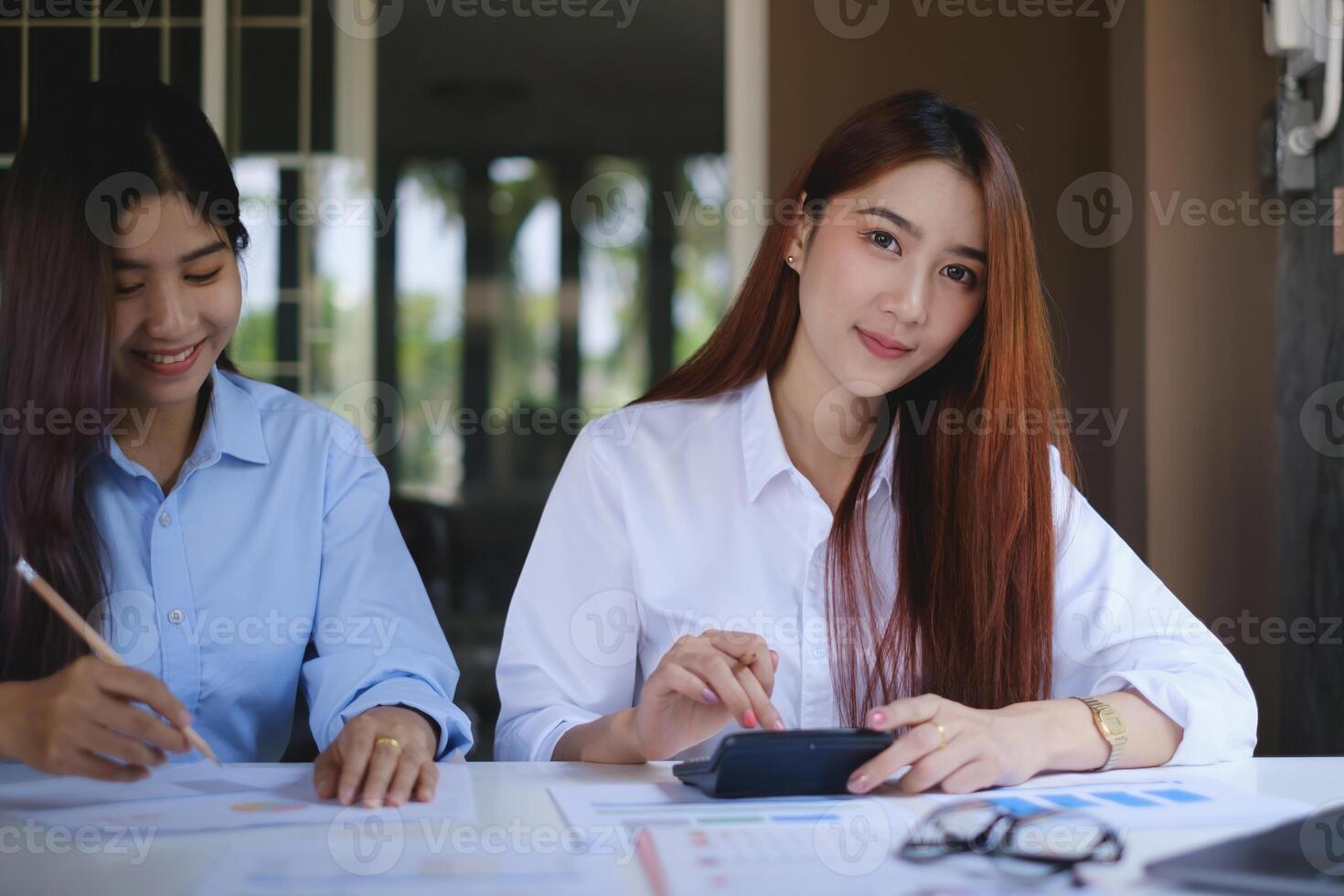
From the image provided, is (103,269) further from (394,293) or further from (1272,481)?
(394,293)

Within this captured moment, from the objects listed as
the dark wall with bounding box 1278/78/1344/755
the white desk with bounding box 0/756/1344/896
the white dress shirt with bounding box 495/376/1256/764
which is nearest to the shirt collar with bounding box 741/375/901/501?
the white dress shirt with bounding box 495/376/1256/764

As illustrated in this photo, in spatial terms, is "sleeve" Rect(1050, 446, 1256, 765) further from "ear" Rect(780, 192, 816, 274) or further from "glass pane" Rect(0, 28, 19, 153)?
"glass pane" Rect(0, 28, 19, 153)

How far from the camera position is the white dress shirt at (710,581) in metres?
1.70

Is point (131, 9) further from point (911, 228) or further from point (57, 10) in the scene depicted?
point (911, 228)

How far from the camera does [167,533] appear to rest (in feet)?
5.39

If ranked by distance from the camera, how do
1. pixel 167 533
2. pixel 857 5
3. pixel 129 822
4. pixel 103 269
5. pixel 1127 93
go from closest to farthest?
pixel 129 822, pixel 103 269, pixel 167 533, pixel 1127 93, pixel 857 5

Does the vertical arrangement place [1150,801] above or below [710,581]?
below

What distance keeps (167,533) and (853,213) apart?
101 centimetres

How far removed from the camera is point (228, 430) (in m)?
1.72

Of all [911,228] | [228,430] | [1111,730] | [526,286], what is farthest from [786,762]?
[526,286]

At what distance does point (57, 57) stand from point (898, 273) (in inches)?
122

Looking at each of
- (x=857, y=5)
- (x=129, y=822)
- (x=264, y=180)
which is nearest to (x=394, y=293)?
(x=264, y=180)

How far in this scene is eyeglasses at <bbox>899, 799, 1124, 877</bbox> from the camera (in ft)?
3.36

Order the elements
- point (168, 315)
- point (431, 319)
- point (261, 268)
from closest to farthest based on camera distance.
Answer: point (168, 315) < point (261, 268) < point (431, 319)
